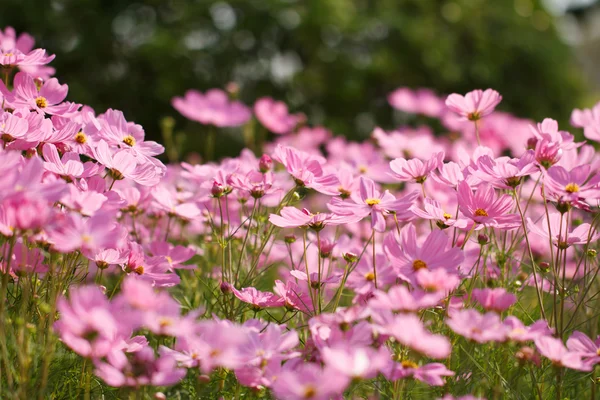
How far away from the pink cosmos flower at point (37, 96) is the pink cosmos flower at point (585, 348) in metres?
1.10

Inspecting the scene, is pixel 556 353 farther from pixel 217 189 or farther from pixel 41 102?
pixel 41 102

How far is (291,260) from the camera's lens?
1381mm

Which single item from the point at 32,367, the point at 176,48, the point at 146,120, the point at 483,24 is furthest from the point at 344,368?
the point at 483,24

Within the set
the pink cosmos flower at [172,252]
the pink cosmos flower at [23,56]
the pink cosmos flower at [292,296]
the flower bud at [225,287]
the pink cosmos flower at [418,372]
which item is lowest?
the pink cosmos flower at [172,252]

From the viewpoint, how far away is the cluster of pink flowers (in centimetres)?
92

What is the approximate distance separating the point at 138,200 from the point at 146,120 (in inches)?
106

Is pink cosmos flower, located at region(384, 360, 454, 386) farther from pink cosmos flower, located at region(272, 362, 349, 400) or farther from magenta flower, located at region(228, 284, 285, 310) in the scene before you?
magenta flower, located at region(228, 284, 285, 310)

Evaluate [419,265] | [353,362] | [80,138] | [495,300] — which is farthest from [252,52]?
[353,362]

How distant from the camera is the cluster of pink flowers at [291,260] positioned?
920 millimetres

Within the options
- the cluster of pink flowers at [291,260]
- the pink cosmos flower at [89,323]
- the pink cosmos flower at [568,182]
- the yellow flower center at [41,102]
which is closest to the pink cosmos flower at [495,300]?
the cluster of pink flowers at [291,260]

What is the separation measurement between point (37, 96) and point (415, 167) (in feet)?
2.81

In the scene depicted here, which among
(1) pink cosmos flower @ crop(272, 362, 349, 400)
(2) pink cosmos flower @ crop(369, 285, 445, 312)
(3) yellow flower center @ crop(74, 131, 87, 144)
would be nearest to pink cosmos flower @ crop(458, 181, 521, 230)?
(2) pink cosmos flower @ crop(369, 285, 445, 312)

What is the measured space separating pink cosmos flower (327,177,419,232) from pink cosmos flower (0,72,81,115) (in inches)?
24.6

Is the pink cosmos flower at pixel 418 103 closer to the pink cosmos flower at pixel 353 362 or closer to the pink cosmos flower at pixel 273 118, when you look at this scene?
the pink cosmos flower at pixel 273 118
